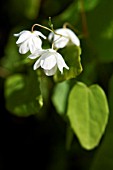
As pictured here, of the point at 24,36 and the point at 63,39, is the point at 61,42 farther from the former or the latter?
the point at 24,36

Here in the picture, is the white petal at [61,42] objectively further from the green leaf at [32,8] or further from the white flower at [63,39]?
the green leaf at [32,8]

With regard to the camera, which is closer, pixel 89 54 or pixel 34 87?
pixel 34 87

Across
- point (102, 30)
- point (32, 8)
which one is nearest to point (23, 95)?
point (102, 30)

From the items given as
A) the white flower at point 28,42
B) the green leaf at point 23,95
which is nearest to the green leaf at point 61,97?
the green leaf at point 23,95

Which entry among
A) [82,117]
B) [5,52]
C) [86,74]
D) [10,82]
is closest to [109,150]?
[82,117]

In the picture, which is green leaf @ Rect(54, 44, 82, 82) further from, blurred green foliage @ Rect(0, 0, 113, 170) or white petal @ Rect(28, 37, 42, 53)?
white petal @ Rect(28, 37, 42, 53)

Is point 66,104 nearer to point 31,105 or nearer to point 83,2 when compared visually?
point 31,105
